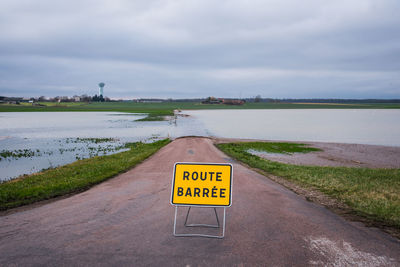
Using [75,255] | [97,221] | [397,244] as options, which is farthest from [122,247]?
[397,244]

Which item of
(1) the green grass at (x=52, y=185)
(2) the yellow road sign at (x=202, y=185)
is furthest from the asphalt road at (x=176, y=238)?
(1) the green grass at (x=52, y=185)

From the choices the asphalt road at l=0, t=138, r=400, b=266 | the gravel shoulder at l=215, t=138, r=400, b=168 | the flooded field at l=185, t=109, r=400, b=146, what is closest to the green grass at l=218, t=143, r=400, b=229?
the asphalt road at l=0, t=138, r=400, b=266

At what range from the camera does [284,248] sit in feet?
19.8

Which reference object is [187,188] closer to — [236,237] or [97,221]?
[236,237]

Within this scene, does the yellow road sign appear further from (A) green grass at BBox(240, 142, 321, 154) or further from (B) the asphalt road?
(A) green grass at BBox(240, 142, 321, 154)

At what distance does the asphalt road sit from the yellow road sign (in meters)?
0.78

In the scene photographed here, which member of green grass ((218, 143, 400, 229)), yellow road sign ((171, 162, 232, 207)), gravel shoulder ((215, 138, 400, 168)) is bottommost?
gravel shoulder ((215, 138, 400, 168))

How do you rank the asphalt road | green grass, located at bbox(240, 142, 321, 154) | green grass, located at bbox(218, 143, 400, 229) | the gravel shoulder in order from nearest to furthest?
1. the asphalt road
2. green grass, located at bbox(218, 143, 400, 229)
3. the gravel shoulder
4. green grass, located at bbox(240, 142, 321, 154)

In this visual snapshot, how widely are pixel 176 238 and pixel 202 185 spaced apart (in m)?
1.32

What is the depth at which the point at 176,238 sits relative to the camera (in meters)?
6.51

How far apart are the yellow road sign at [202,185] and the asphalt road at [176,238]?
0.78 m

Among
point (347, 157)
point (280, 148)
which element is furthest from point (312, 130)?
point (347, 157)

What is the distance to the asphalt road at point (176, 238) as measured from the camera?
5594 millimetres

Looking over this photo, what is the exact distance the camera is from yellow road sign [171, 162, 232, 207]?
689cm
